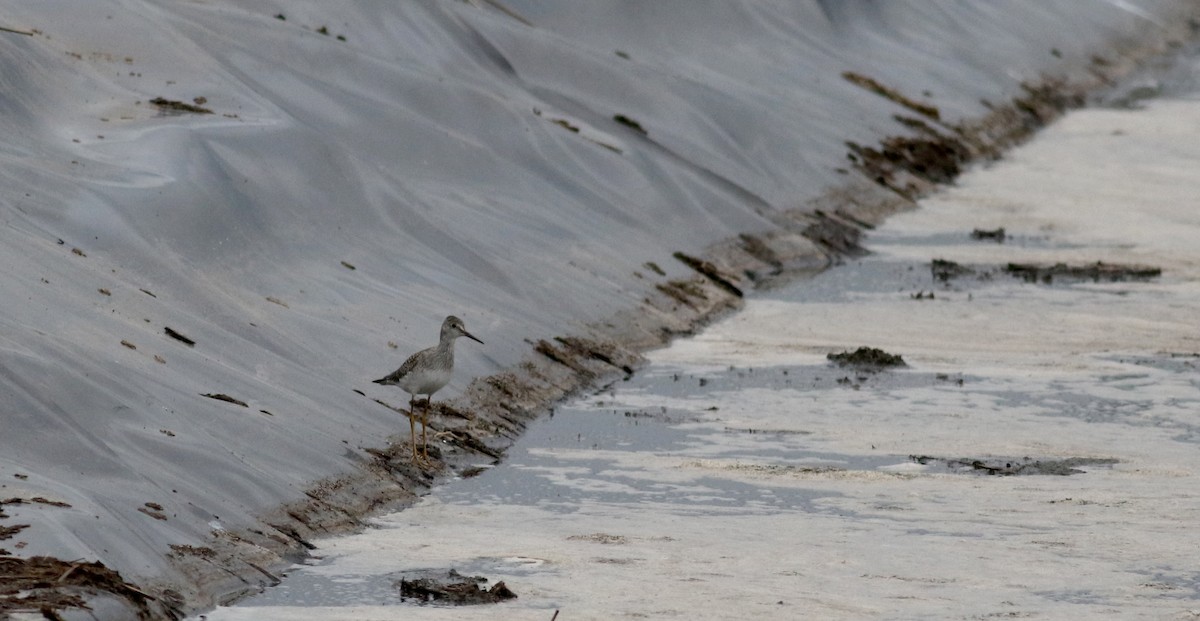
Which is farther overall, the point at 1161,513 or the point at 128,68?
the point at 128,68

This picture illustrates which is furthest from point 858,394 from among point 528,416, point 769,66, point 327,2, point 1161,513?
point 769,66

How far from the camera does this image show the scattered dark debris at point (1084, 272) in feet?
91.0

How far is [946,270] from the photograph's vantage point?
28.3m

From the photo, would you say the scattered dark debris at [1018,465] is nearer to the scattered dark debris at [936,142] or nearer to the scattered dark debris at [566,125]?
the scattered dark debris at [566,125]

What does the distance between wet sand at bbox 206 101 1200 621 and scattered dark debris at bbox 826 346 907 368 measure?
0.61ft

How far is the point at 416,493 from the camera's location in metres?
16.2

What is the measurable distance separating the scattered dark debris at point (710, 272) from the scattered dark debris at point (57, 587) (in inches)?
574

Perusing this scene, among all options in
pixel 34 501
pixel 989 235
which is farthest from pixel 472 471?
pixel 989 235

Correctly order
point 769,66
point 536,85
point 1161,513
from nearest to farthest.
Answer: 1. point 1161,513
2. point 536,85
3. point 769,66

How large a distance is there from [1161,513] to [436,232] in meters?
9.45

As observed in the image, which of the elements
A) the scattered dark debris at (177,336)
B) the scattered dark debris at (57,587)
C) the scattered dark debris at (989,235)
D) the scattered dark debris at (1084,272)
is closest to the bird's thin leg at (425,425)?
the scattered dark debris at (177,336)

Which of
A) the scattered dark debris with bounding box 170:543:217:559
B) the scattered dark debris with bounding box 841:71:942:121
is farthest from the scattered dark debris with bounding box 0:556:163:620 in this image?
the scattered dark debris with bounding box 841:71:942:121

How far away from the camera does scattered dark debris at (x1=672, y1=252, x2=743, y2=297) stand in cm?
2630

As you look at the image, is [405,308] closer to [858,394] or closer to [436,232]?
[436,232]
